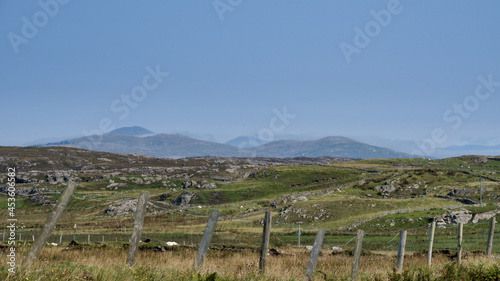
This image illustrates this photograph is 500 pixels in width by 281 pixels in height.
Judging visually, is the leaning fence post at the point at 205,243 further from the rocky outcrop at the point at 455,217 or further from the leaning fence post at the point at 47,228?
the rocky outcrop at the point at 455,217

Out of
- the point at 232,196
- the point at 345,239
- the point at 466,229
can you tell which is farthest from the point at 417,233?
the point at 232,196

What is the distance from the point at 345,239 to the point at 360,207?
26.0 m

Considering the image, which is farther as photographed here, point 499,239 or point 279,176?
point 279,176

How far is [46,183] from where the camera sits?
513 feet

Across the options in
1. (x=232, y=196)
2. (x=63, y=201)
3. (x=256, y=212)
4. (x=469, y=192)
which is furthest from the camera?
(x=232, y=196)

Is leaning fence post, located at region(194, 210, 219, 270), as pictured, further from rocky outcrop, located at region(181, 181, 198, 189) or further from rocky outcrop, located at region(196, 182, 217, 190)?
rocky outcrop, located at region(181, 181, 198, 189)

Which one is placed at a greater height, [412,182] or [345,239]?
[412,182]

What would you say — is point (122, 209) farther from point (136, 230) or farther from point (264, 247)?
point (264, 247)

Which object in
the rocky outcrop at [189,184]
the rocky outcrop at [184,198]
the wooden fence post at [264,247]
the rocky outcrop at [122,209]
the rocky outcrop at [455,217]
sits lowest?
the rocky outcrop at [122,209]

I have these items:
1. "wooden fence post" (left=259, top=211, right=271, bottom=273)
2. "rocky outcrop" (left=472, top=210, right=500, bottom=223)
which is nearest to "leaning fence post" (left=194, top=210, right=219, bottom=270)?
"wooden fence post" (left=259, top=211, right=271, bottom=273)

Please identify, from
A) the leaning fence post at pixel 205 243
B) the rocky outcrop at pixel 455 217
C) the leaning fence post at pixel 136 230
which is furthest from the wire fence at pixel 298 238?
the leaning fence post at pixel 205 243

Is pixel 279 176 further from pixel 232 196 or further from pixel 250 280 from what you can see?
pixel 250 280

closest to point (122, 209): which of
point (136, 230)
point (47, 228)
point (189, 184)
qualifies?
point (189, 184)

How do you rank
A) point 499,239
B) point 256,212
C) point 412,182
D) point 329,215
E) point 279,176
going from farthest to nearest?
point 279,176
point 412,182
point 256,212
point 329,215
point 499,239
